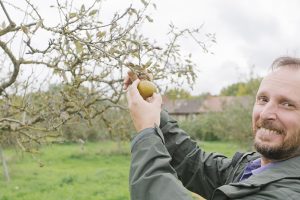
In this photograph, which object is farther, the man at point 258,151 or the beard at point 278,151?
the beard at point 278,151

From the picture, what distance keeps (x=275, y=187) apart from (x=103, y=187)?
12.5m

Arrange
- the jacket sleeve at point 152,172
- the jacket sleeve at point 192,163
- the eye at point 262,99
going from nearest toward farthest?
the jacket sleeve at point 152,172 < the eye at point 262,99 < the jacket sleeve at point 192,163

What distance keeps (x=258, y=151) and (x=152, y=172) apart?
2.00 ft

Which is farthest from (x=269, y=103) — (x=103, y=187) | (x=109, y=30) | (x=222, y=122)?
(x=222, y=122)

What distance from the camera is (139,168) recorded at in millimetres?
2027

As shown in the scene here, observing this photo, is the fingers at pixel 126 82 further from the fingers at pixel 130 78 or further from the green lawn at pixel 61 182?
the green lawn at pixel 61 182

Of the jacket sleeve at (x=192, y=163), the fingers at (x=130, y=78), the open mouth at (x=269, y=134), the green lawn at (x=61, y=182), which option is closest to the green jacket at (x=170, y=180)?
the open mouth at (x=269, y=134)

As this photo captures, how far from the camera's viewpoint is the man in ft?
6.48

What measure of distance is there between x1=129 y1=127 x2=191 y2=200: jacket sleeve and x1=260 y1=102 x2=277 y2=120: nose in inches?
21.1

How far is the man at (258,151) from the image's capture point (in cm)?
197

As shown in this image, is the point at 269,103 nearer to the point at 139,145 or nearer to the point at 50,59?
the point at 139,145

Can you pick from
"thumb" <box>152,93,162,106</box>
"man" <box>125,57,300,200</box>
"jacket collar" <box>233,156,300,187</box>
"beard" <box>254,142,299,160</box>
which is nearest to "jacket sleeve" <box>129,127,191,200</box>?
"man" <box>125,57,300,200</box>

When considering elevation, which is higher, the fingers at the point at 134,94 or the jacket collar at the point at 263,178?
the fingers at the point at 134,94

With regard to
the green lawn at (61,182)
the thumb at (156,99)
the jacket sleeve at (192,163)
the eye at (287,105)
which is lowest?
the green lawn at (61,182)
